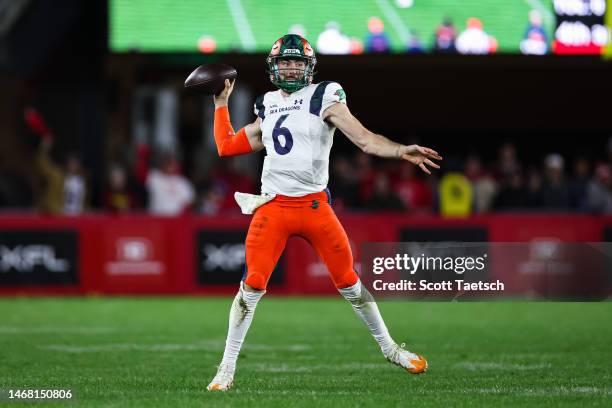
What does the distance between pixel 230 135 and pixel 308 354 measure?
91.8 inches

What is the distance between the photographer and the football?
7.09 m

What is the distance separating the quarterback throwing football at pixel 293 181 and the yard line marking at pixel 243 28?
8816mm

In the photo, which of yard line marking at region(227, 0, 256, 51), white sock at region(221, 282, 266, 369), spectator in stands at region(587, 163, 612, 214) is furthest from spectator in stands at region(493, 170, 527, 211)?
white sock at region(221, 282, 266, 369)

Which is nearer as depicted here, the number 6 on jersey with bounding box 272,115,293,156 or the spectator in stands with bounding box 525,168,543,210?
Result: the number 6 on jersey with bounding box 272,115,293,156

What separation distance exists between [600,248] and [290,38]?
2.69 meters

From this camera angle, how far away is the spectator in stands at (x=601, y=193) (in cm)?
1549

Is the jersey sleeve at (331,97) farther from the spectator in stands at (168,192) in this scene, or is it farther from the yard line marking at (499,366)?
the spectator in stands at (168,192)

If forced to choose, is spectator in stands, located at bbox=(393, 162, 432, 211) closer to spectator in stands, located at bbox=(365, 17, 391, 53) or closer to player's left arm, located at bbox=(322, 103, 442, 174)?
spectator in stands, located at bbox=(365, 17, 391, 53)

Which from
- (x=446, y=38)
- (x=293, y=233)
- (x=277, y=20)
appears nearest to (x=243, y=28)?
(x=277, y=20)

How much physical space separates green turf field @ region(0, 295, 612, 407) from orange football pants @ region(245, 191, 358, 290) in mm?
649

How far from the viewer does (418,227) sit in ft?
49.0

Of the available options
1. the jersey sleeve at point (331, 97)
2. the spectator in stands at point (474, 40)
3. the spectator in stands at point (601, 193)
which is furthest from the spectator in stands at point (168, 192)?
the jersey sleeve at point (331, 97)

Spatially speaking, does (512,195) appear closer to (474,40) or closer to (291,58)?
(474,40)

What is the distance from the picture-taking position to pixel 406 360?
705 centimetres
